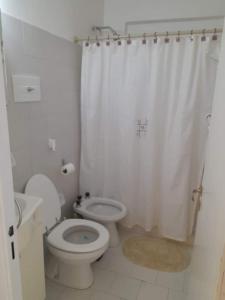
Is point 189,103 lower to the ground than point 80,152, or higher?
higher

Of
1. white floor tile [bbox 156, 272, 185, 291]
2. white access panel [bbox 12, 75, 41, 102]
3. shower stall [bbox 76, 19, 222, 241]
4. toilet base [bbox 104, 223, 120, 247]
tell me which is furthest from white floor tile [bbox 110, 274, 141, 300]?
white access panel [bbox 12, 75, 41, 102]

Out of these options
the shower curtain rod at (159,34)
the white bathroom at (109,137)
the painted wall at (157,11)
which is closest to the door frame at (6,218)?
the white bathroom at (109,137)

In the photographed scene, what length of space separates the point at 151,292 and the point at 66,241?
750 millimetres

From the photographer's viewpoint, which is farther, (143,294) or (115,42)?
(115,42)

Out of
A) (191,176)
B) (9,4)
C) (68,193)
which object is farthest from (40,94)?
(191,176)

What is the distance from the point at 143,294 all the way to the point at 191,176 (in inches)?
41.8

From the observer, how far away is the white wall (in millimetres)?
1521

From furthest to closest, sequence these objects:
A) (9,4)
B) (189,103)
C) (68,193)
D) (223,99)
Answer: (68,193)
(189,103)
(9,4)
(223,99)

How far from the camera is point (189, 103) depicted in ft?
6.47

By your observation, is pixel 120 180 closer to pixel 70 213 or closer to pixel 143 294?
pixel 70 213

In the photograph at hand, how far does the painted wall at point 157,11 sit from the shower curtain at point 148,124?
0.58m

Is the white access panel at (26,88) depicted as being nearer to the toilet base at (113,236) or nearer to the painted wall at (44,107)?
the painted wall at (44,107)

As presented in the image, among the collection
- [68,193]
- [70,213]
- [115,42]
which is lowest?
[70,213]

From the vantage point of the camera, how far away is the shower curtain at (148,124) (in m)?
1.96
